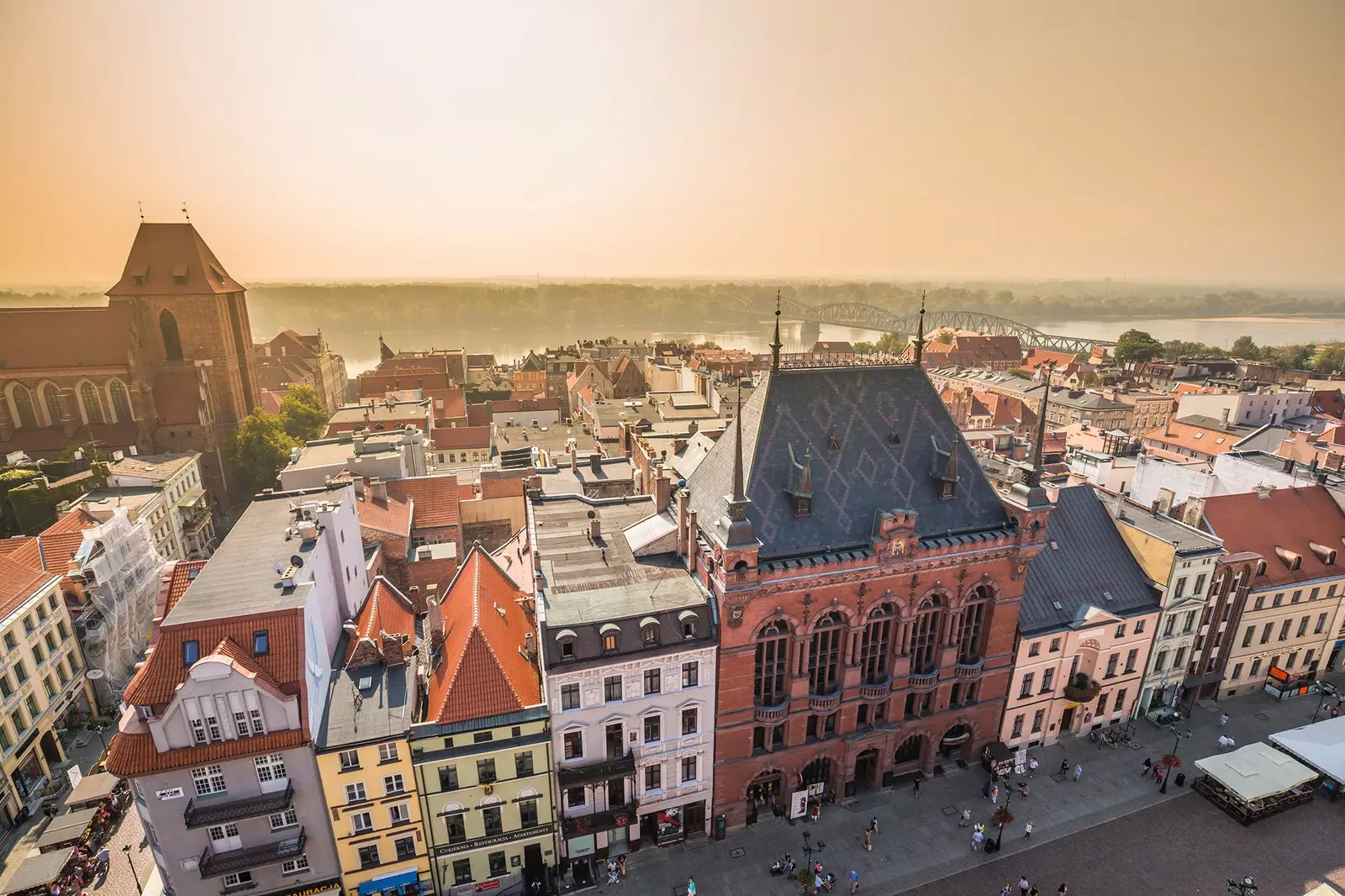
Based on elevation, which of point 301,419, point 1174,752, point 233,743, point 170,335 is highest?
point 170,335

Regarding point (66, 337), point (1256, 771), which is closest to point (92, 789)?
point (1256, 771)

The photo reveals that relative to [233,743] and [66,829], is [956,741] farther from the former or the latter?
[66,829]

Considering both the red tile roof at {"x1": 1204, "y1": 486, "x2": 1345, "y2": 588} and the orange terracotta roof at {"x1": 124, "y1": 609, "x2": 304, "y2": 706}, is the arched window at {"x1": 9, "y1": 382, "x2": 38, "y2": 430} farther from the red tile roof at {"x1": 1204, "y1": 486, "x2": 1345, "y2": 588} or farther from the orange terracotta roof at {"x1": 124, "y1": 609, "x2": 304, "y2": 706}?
the red tile roof at {"x1": 1204, "y1": 486, "x2": 1345, "y2": 588}

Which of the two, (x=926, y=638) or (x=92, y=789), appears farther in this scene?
(x=926, y=638)

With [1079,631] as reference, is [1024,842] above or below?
below

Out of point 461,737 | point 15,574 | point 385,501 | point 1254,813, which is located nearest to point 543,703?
point 461,737

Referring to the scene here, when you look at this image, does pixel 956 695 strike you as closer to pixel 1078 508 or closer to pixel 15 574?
pixel 1078 508
